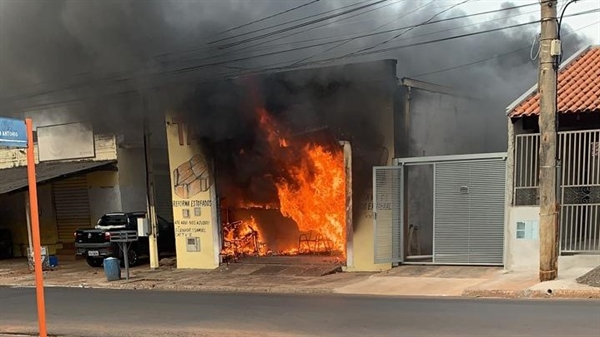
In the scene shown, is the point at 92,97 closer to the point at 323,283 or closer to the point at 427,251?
the point at 323,283

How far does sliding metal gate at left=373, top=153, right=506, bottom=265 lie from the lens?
35.8 feet

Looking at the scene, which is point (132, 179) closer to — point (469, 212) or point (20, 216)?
point (20, 216)

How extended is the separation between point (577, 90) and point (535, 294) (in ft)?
15.1

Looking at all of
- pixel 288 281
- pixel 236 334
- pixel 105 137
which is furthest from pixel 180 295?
pixel 105 137

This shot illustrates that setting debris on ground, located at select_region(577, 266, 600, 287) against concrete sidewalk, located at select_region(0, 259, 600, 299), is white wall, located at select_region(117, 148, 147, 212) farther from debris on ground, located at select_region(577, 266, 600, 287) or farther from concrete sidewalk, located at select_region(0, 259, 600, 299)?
debris on ground, located at select_region(577, 266, 600, 287)

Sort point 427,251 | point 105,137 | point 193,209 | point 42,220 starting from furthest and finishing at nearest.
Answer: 1. point 42,220
2. point 105,137
3. point 193,209
4. point 427,251

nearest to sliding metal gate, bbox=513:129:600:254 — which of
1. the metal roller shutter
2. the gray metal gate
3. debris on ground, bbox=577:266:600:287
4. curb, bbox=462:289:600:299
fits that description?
the gray metal gate

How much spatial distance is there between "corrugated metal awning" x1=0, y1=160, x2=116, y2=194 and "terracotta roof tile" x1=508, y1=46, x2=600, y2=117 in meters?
11.8

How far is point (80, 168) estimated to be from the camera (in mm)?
15945

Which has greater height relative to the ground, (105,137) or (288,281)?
(105,137)

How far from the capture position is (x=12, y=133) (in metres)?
4.64

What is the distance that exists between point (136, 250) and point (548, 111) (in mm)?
11250

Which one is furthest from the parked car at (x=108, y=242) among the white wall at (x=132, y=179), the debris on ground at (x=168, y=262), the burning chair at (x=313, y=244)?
the burning chair at (x=313, y=244)

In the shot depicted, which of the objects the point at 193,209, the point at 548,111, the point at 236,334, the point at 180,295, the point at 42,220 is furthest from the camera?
the point at 42,220
